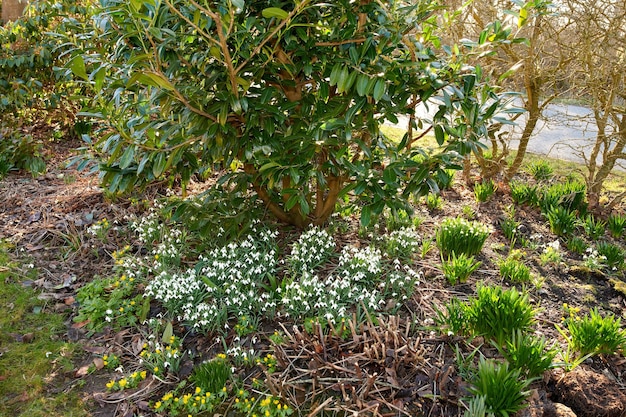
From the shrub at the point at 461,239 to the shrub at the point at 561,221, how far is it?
0.79 m

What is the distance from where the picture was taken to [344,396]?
220 centimetres

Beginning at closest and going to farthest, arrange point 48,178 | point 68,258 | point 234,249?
point 234,249
point 68,258
point 48,178

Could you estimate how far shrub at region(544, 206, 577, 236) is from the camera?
3.75 metres

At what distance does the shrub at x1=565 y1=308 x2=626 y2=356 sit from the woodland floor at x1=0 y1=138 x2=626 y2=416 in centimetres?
Result: 10

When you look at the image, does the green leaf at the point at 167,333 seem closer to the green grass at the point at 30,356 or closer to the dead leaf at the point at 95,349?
the dead leaf at the point at 95,349

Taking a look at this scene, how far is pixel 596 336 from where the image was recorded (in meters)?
2.40

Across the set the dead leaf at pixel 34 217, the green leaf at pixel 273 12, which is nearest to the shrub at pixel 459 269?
the green leaf at pixel 273 12

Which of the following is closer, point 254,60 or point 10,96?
point 254,60

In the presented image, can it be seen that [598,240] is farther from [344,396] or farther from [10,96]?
[10,96]

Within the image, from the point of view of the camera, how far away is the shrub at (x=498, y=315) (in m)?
2.44

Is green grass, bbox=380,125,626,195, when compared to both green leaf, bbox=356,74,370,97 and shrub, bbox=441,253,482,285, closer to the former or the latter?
shrub, bbox=441,253,482,285

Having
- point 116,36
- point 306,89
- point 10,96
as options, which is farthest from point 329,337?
point 10,96

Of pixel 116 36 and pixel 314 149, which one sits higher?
pixel 116 36

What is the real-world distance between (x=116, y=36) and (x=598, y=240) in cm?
374
